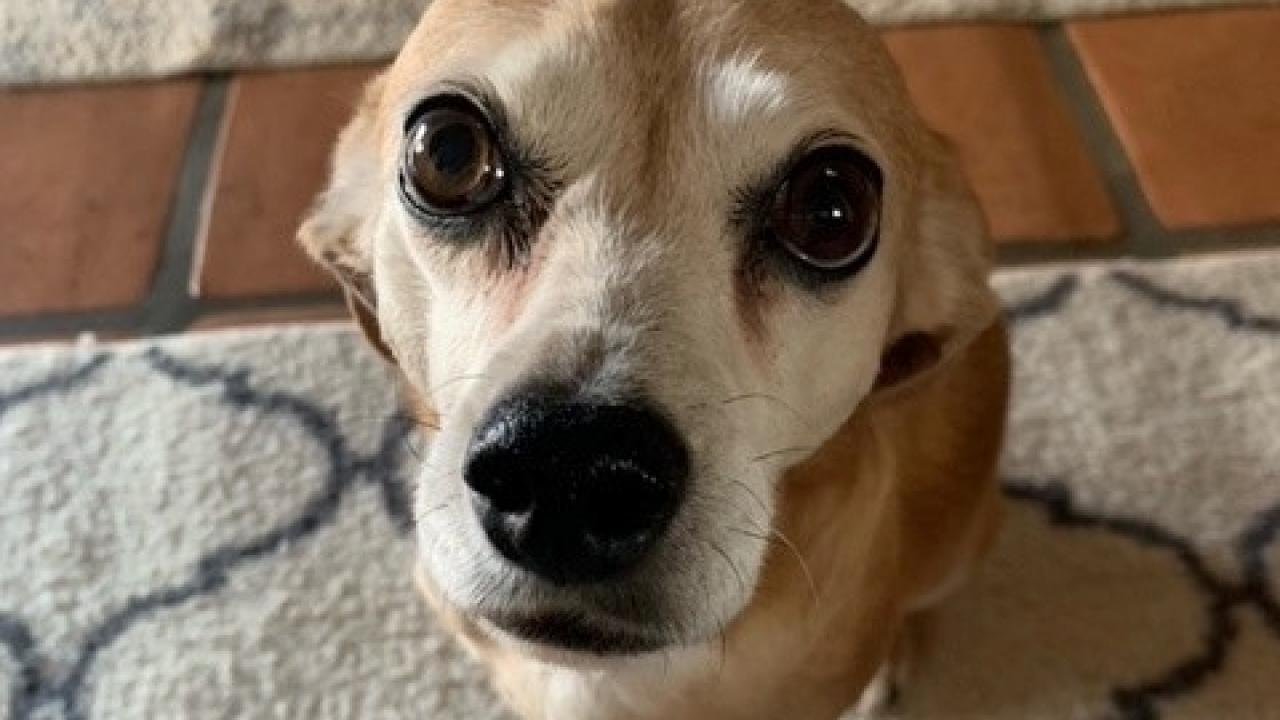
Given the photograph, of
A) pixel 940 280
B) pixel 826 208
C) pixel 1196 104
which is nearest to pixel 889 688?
pixel 940 280

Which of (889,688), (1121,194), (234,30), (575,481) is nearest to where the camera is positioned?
(575,481)

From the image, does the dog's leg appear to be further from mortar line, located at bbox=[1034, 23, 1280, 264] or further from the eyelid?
the eyelid

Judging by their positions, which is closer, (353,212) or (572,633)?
(572,633)

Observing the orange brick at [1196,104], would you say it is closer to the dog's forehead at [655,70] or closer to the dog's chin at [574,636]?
the dog's forehead at [655,70]

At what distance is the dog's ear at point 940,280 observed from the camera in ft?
3.33

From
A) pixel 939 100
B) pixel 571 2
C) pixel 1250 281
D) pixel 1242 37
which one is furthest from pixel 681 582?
pixel 1242 37

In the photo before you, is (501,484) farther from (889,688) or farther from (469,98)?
(889,688)

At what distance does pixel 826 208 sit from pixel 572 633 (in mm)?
255

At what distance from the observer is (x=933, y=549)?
1.19m

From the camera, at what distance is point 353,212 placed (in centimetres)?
103

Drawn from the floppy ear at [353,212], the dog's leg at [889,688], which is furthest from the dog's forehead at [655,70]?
the dog's leg at [889,688]

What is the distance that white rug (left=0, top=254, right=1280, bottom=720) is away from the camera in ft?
4.18

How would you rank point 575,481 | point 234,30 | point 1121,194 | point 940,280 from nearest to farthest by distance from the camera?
point 575,481 < point 940,280 < point 1121,194 < point 234,30

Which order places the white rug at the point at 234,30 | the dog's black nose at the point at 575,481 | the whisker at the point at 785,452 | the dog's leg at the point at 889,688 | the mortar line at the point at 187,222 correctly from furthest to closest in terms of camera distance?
the white rug at the point at 234,30, the mortar line at the point at 187,222, the dog's leg at the point at 889,688, the whisker at the point at 785,452, the dog's black nose at the point at 575,481
